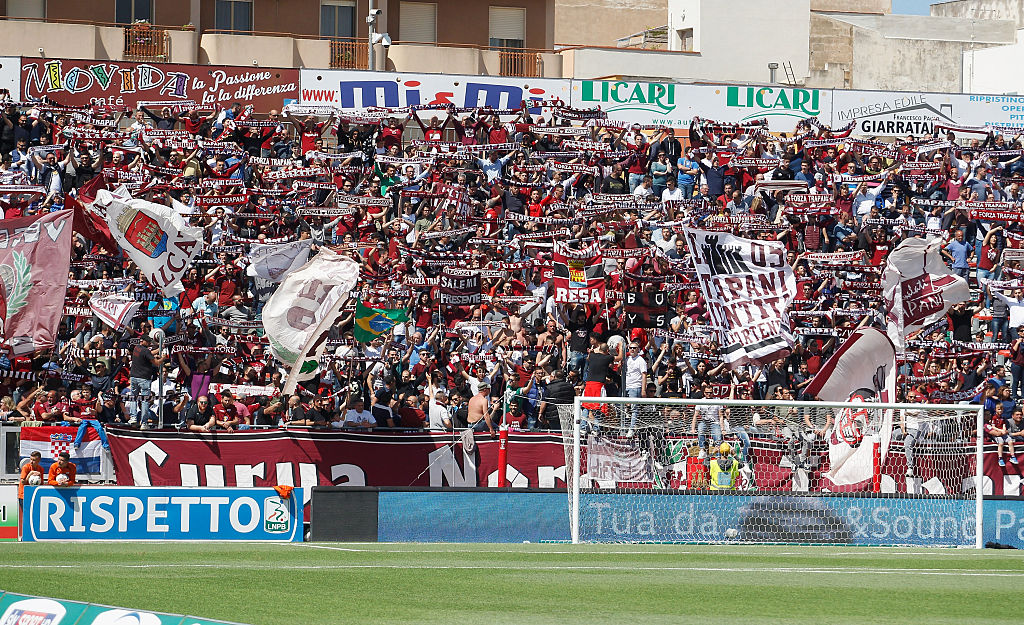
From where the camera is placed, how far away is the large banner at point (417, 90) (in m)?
29.2

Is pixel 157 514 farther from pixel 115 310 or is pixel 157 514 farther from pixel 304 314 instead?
pixel 115 310

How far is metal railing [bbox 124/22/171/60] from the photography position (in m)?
40.7

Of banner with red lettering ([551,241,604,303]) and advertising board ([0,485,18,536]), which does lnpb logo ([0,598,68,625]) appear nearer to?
advertising board ([0,485,18,536])

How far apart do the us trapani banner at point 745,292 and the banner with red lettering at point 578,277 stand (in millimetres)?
1698

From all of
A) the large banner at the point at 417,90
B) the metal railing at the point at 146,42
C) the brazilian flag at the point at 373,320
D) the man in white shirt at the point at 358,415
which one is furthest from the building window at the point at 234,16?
the man in white shirt at the point at 358,415

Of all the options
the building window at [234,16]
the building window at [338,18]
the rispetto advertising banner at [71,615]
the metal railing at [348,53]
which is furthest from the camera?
the building window at [338,18]

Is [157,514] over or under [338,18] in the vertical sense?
under

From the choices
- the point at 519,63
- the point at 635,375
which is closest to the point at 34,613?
the point at 635,375

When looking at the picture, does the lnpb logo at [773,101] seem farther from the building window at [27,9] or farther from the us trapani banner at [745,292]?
the building window at [27,9]

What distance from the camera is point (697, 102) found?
3047cm

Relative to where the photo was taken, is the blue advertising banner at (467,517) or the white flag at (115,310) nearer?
the blue advertising banner at (467,517)

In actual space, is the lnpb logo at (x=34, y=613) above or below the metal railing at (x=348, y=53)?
below

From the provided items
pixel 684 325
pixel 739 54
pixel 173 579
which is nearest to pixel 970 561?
pixel 173 579

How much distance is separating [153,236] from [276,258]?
2.12 m
